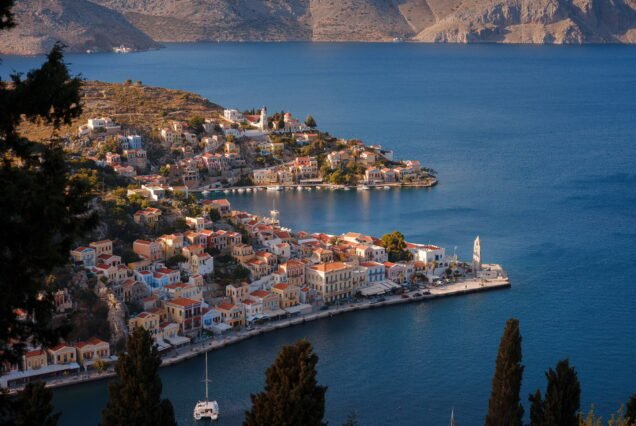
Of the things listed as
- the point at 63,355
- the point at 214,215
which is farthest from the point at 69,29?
the point at 63,355

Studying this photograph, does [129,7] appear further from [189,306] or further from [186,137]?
[189,306]

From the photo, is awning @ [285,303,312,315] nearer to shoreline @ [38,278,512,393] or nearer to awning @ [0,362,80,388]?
shoreline @ [38,278,512,393]

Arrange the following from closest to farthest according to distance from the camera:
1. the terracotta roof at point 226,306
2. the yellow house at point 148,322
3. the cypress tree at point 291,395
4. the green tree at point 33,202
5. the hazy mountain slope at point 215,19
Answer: the green tree at point 33,202
the cypress tree at point 291,395
the yellow house at point 148,322
the terracotta roof at point 226,306
the hazy mountain slope at point 215,19

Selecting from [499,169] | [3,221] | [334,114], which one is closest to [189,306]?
[3,221]

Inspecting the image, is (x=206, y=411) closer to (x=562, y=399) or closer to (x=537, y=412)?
(x=537, y=412)

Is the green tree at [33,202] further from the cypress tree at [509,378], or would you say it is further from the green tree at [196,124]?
the green tree at [196,124]

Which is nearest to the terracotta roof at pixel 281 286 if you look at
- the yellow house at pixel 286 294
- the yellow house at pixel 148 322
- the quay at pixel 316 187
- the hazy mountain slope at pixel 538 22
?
the yellow house at pixel 286 294
